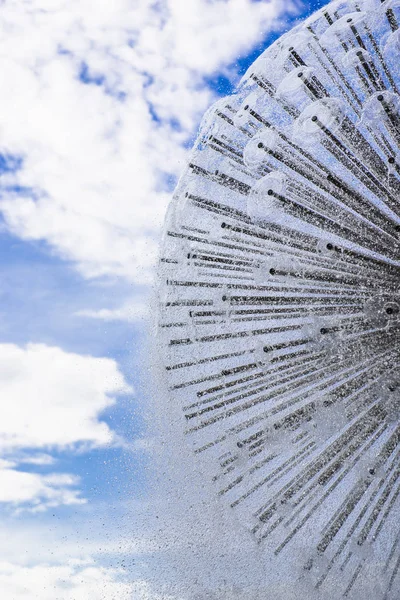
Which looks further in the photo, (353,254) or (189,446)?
(189,446)

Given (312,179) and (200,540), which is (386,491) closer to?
(200,540)

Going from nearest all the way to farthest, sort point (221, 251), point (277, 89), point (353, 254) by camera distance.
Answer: point (353, 254) → point (277, 89) → point (221, 251)

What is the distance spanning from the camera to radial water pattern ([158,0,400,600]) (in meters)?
8.48

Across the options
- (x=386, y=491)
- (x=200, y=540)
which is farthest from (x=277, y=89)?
(x=200, y=540)

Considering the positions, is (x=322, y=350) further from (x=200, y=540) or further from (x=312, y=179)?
(x=200, y=540)

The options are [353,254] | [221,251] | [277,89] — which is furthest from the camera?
[221,251]

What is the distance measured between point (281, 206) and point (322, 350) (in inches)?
75.4

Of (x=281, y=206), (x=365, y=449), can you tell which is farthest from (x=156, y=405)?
(x=281, y=206)

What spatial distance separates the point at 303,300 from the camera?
356 inches

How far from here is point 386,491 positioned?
9.85 m

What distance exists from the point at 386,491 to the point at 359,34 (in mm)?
6205

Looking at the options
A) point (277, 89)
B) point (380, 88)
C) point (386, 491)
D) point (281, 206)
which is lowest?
point (386, 491)

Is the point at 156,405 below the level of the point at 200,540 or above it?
above

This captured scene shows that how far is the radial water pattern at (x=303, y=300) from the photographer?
8477mm
